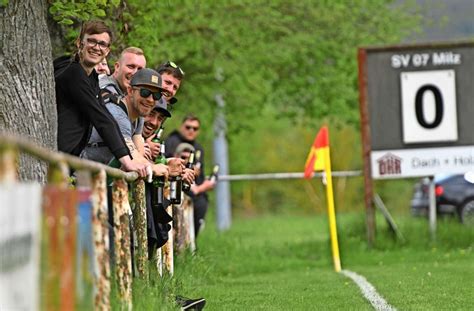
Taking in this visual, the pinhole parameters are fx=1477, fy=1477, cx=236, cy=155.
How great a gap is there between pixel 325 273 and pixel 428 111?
492 centimetres

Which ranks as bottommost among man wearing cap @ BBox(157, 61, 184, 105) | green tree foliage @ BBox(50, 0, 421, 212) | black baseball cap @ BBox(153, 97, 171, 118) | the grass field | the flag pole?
the grass field

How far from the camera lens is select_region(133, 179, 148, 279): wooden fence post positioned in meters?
10.4

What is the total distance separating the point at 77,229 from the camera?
655 centimetres

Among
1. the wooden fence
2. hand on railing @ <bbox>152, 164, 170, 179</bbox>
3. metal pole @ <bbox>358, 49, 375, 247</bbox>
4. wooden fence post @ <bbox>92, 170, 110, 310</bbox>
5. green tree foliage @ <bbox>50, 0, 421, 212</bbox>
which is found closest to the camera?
the wooden fence

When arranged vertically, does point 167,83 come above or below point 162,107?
above

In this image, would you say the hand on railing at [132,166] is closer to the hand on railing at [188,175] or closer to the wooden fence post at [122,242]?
the wooden fence post at [122,242]

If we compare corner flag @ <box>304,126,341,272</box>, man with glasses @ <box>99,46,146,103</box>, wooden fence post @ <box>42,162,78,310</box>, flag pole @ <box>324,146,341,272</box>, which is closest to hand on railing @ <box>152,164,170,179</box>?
man with glasses @ <box>99,46,146,103</box>

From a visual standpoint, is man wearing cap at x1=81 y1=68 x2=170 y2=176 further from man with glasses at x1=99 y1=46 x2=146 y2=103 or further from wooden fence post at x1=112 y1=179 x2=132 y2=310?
wooden fence post at x1=112 y1=179 x2=132 y2=310

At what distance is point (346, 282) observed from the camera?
46.7 feet

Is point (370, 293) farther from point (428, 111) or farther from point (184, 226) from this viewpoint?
point (428, 111)

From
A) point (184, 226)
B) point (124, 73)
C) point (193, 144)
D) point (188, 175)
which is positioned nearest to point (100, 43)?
point (124, 73)

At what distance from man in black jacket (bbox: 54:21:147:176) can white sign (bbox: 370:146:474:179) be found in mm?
10625

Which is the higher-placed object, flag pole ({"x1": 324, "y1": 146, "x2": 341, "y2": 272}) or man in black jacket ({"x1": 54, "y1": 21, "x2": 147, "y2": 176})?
man in black jacket ({"x1": 54, "y1": 21, "x2": 147, "y2": 176})

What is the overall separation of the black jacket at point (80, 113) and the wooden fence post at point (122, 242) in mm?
772
